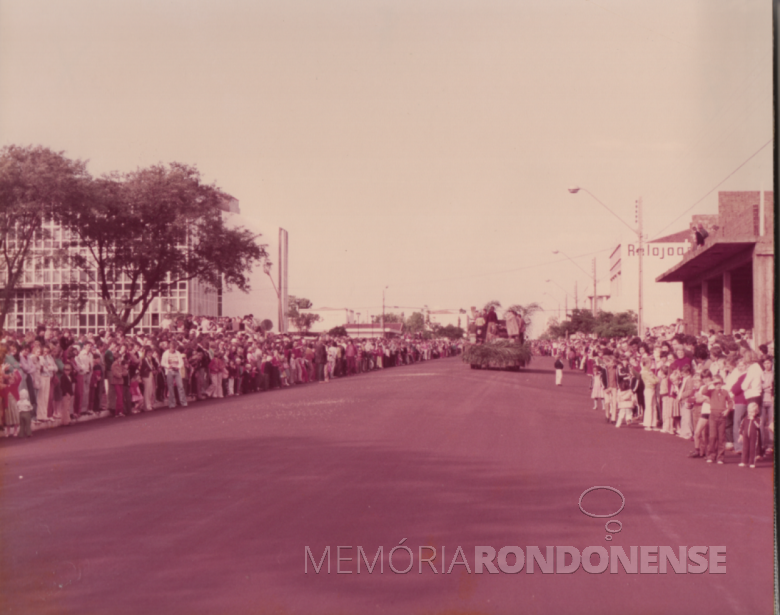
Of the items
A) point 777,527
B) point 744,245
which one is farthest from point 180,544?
point 744,245

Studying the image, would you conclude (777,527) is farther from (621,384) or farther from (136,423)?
(136,423)

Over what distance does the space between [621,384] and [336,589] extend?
12.1 meters

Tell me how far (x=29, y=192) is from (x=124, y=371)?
539 inches

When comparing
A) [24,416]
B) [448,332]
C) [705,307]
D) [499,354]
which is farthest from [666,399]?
[448,332]

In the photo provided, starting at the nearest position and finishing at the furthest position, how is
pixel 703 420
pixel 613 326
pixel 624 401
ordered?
pixel 703 420 → pixel 624 401 → pixel 613 326

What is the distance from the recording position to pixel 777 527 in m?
7.97

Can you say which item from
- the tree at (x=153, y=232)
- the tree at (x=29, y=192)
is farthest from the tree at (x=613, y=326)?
the tree at (x=29, y=192)

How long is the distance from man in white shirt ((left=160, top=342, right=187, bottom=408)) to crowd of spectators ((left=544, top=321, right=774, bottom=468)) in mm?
10462

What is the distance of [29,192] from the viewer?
97.8ft

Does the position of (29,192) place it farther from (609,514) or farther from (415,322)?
(415,322)

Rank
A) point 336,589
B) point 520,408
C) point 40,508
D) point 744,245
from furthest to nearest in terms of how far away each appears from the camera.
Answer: point 744,245 → point 520,408 → point 40,508 → point 336,589

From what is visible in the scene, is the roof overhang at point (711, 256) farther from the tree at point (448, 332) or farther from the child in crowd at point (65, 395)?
the tree at point (448, 332)

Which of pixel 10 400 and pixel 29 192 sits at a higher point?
pixel 29 192

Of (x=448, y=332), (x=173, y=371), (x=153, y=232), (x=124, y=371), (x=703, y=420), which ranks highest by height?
(x=153, y=232)
